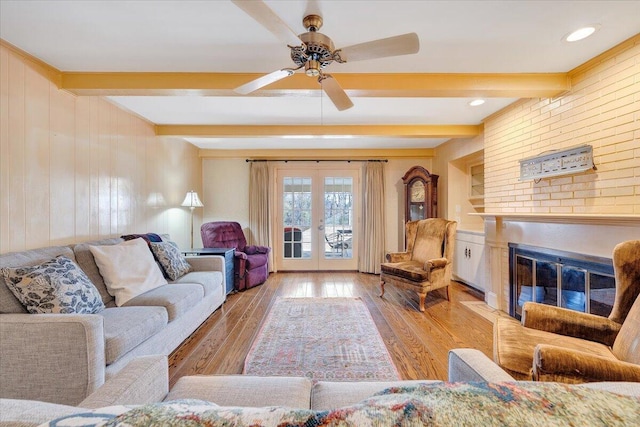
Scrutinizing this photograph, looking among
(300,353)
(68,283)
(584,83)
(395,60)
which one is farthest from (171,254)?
(584,83)

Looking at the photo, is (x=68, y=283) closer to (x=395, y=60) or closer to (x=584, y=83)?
(x=395, y=60)

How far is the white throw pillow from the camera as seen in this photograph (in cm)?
225

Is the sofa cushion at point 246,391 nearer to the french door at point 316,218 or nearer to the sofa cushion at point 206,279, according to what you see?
the sofa cushion at point 206,279

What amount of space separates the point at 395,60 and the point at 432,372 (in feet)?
7.73

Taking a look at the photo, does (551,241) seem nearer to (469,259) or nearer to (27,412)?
(469,259)

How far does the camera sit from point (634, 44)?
194 centimetres

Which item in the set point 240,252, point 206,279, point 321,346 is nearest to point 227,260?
point 240,252

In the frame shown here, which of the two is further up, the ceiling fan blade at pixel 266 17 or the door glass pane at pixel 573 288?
the ceiling fan blade at pixel 266 17

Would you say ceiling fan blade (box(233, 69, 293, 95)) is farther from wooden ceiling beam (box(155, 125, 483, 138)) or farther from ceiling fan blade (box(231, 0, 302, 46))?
wooden ceiling beam (box(155, 125, 483, 138))

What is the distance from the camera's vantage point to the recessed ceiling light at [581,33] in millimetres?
1846

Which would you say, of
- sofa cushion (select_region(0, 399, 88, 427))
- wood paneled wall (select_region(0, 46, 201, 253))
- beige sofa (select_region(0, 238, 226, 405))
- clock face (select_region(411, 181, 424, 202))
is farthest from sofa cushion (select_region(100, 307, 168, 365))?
clock face (select_region(411, 181, 424, 202))

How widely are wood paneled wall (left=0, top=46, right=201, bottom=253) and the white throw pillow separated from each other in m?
0.46

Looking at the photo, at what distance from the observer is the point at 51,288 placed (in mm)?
1700

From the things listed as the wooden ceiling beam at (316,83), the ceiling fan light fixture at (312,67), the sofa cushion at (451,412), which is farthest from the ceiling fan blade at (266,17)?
the sofa cushion at (451,412)
